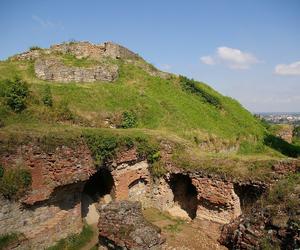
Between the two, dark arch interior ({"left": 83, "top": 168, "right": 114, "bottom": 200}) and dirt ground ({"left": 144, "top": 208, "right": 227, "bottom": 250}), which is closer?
dirt ground ({"left": 144, "top": 208, "right": 227, "bottom": 250})

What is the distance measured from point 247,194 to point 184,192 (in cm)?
309

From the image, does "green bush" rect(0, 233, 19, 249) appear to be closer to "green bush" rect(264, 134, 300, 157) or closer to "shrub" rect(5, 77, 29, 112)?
"shrub" rect(5, 77, 29, 112)

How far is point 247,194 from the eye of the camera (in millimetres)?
13500

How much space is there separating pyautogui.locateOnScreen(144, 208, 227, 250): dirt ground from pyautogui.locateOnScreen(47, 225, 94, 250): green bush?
268 cm

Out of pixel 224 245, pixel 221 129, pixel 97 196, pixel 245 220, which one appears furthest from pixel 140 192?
pixel 221 129

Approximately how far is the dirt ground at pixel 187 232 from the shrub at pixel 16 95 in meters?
7.29

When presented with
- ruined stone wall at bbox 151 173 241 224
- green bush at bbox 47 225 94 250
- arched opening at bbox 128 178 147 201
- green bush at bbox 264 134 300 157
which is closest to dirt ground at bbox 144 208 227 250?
ruined stone wall at bbox 151 173 241 224

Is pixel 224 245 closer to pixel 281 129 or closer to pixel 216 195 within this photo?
pixel 216 195

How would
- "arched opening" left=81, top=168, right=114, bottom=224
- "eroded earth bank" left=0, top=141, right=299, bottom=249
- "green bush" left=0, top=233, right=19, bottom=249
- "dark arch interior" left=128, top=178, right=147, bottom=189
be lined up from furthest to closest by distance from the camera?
1. "dark arch interior" left=128, top=178, right=147, bottom=189
2. "arched opening" left=81, top=168, right=114, bottom=224
3. "green bush" left=0, top=233, right=19, bottom=249
4. "eroded earth bank" left=0, top=141, right=299, bottom=249

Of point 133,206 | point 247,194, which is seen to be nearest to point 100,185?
point 133,206

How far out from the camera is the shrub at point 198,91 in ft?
81.7

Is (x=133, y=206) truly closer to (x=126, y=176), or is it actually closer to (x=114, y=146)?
(x=114, y=146)

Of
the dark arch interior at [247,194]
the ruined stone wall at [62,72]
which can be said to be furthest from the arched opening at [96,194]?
the ruined stone wall at [62,72]

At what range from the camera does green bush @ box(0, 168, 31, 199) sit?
1095 cm
